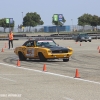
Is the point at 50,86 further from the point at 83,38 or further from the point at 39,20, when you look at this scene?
the point at 39,20

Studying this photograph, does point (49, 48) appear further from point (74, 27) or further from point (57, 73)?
point (74, 27)

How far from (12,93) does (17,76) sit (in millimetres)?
5110

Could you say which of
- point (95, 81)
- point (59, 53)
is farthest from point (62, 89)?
point (59, 53)

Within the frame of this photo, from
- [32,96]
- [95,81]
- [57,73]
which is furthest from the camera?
[57,73]

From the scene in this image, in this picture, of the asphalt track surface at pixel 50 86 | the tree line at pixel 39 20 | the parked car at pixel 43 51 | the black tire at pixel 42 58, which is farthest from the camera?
the tree line at pixel 39 20

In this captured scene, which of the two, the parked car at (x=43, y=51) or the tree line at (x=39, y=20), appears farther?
the tree line at (x=39, y=20)

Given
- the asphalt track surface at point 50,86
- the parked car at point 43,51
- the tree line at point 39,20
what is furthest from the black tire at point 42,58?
the tree line at point 39,20

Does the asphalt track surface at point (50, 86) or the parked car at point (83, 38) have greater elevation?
the asphalt track surface at point (50, 86)

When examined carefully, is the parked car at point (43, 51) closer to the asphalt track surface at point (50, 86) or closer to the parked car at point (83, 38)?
the asphalt track surface at point (50, 86)

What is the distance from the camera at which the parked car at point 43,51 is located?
24317 mm

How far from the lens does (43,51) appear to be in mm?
24484

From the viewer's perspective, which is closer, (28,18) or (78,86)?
(78,86)

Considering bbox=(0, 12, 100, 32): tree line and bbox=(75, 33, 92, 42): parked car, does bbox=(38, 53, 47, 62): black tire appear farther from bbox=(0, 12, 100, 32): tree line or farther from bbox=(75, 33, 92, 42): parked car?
bbox=(0, 12, 100, 32): tree line

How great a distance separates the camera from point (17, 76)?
17172 mm
